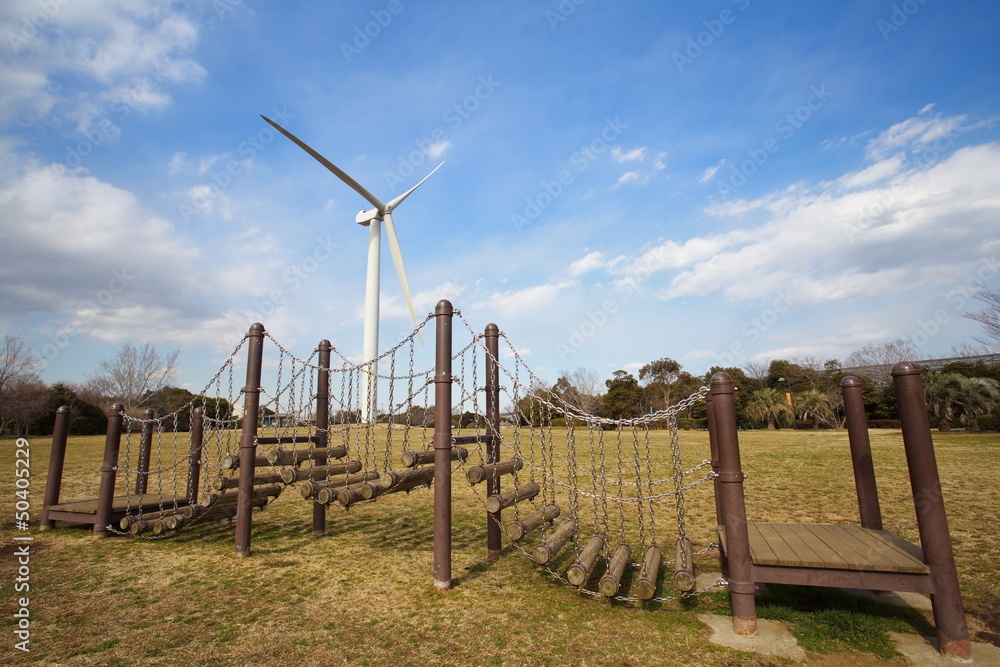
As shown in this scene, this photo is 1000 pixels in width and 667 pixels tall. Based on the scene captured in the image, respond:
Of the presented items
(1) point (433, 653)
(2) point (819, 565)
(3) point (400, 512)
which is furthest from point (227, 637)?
(3) point (400, 512)

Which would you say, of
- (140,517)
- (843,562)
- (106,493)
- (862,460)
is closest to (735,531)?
(843,562)

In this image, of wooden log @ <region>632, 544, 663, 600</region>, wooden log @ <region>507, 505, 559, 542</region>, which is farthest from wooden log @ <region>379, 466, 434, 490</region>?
wooden log @ <region>632, 544, 663, 600</region>

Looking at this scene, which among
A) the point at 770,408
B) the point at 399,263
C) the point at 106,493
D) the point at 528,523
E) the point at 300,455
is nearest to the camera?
the point at 528,523

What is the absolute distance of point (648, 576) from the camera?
499 centimetres

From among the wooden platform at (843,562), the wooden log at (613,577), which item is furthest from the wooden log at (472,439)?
the wooden platform at (843,562)

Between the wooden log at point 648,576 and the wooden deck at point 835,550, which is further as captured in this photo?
Result: the wooden log at point 648,576

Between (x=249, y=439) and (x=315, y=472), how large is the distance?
1.09 m

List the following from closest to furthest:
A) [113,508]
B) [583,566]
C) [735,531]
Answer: [735,531] < [583,566] < [113,508]

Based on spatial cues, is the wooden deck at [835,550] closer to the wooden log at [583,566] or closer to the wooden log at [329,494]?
the wooden log at [583,566]

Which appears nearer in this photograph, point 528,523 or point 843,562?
point 843,562

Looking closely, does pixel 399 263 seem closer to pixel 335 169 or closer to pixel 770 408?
pixel 335 169

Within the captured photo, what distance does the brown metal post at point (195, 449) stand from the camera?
9453 millimetres

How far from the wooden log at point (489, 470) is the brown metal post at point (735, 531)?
8.61 feet

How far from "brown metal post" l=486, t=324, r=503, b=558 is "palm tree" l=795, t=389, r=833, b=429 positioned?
133 ft
